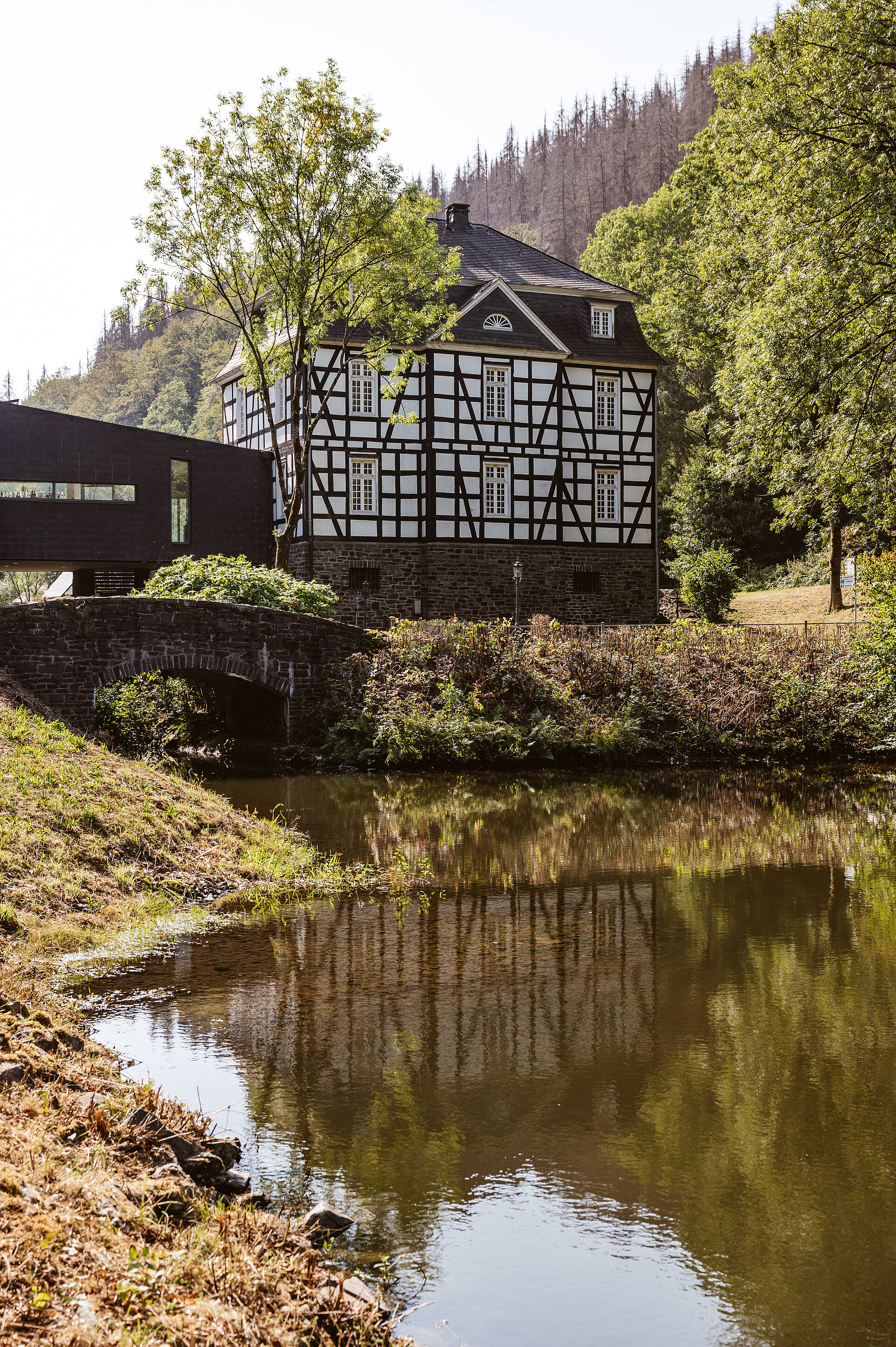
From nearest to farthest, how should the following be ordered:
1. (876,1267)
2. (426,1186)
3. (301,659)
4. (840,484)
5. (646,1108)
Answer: (876,1267)
(426,1186)
(646,1108)
(840,484)
(301,659)

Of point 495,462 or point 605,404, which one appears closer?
point 495,462

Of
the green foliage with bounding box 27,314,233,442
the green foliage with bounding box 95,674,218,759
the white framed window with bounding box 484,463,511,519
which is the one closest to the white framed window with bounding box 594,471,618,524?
the white framed window with bounding box 484,463,511,519

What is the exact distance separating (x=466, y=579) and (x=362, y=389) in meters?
5.83

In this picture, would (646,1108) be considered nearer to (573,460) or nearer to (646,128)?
(573,460)

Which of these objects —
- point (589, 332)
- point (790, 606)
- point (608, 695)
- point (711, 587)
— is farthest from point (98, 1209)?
point (589, 332)

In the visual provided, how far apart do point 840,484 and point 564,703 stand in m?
5.79

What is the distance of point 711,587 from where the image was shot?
102ft

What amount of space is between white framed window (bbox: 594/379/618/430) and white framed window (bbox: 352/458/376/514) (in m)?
7.22

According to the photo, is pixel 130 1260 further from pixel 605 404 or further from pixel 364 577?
pixel 605 404

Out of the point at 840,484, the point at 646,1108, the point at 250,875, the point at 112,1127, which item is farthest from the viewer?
the point at 840,484

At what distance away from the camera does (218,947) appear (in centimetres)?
749

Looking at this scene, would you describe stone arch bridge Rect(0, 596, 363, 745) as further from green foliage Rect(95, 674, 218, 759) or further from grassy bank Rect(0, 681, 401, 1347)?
grassy bank Rect(0, 681, 401, 1347)

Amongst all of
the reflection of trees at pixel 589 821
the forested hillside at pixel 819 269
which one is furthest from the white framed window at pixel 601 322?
the reflection of trees at pixel 589 821

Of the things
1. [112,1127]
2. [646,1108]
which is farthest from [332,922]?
[112,1127]
